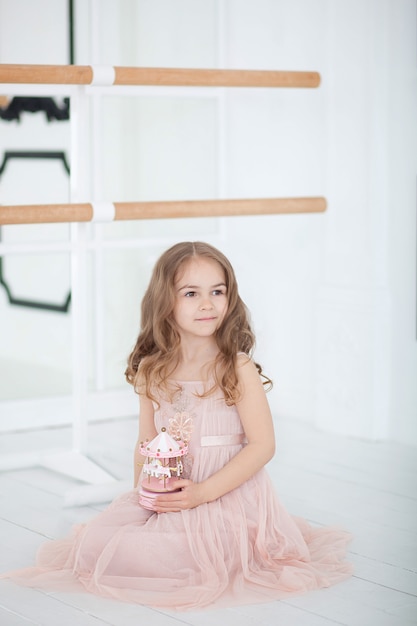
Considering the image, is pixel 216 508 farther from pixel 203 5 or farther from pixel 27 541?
pixel 203 5

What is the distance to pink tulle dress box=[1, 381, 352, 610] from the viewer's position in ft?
5.92

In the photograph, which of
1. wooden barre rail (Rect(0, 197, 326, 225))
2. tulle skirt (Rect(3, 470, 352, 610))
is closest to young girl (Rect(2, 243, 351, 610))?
tulle skirt (Rect(3, 470, 352, 610))

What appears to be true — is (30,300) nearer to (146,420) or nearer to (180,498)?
(146,420)

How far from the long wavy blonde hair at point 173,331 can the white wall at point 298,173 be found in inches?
40.0

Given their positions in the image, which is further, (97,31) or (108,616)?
(97,31)

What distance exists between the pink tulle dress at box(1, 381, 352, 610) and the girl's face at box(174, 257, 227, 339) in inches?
4.8

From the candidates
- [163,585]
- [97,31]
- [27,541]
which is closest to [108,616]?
[163,585]

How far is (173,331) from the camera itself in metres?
2.01

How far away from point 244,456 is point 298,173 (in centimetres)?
152

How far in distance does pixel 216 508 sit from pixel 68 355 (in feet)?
4.67

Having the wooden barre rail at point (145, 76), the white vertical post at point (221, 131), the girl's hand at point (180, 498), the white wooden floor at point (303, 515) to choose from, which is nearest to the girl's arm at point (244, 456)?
the girl's hand at point (180, 498)

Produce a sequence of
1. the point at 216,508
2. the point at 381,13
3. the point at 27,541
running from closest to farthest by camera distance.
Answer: the point at 216,508 < the point at 27,541 < the point at 381,13

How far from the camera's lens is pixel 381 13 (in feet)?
9.28

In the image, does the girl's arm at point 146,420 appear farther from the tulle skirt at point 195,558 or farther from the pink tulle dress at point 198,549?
the tulle skirt at point 195,558
